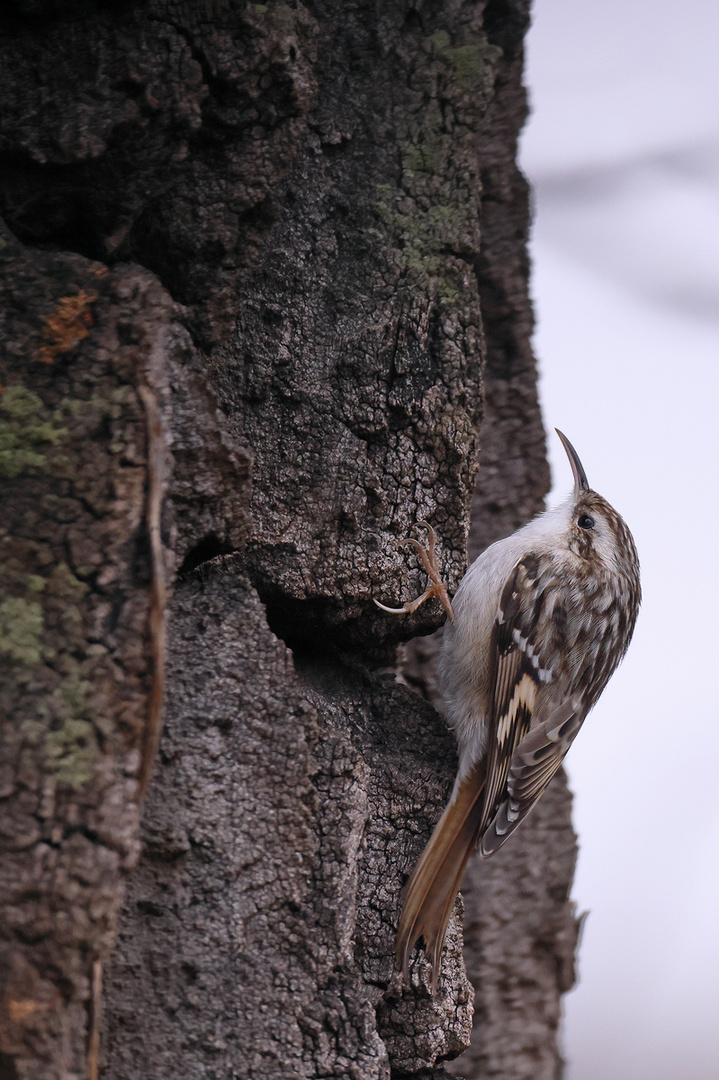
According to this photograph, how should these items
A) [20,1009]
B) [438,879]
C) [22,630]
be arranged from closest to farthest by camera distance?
[20,1009]
[22,630]
[438,879]

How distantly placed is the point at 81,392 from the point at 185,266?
1.03 ft

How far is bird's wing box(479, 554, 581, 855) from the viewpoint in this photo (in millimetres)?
1577

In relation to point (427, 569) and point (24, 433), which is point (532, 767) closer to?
point (427, 569)

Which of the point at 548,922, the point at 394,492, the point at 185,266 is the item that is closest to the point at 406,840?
the point at 394,492

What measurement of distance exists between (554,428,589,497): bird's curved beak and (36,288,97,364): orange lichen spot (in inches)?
47.2

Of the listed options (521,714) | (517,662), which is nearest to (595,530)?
(517,662)

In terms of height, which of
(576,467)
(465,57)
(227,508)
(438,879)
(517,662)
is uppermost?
(465,57)

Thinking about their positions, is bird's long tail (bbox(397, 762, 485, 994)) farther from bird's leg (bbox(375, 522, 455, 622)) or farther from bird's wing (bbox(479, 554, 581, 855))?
bird's leg (bbox(375, 522, 455, 622))

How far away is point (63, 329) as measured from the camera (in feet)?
3.33

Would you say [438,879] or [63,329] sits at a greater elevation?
[63,329]

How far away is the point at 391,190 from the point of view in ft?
4.82

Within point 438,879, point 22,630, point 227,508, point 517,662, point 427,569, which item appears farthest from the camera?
point 517,662

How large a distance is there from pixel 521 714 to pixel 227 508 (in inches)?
34.4

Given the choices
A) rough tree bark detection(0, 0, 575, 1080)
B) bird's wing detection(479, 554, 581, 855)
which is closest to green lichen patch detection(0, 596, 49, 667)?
rough tree bark detection(0, 0, 575, 1080)
